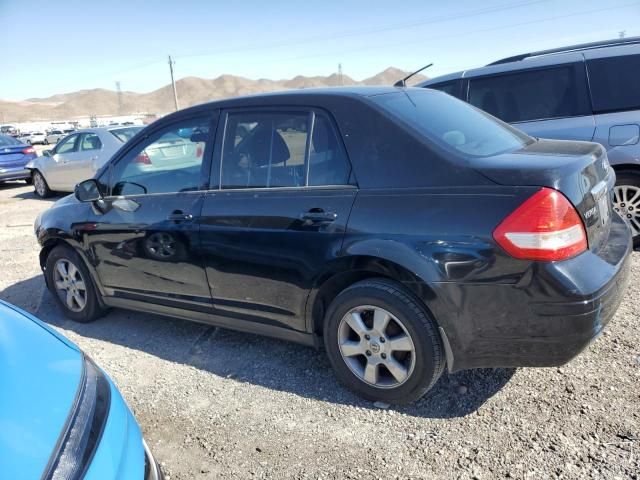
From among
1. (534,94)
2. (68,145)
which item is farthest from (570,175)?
(68,145)

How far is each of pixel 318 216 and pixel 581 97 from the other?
11.9ft

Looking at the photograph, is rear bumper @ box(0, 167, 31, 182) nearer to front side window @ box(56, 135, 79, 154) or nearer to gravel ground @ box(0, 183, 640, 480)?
front side window @ box(56, 135, 79, 154)

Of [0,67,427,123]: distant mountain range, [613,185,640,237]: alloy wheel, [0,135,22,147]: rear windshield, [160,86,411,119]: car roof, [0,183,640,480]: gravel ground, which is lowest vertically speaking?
[0,183,640,480]: gravel ground

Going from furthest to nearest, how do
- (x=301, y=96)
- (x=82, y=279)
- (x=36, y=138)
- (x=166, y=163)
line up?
(x=36, y=138) < (x=82, y=279) < (x=166, y=163) < (x=301, y=96)

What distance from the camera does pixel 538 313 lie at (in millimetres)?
2338

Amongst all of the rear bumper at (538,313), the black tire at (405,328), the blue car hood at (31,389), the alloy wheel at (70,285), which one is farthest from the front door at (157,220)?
the rear bumper at (538,313)

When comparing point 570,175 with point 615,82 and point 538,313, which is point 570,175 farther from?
point 615,82

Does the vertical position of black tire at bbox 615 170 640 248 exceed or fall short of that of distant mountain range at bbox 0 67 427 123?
it falls short

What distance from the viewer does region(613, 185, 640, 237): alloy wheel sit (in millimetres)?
4754

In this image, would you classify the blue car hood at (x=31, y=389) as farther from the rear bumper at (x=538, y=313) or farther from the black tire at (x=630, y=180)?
the black tire at (x=630, y=180)

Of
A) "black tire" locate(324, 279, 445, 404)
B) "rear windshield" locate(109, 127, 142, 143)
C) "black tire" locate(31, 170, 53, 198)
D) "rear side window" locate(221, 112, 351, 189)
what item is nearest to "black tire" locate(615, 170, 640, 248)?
Answer: "black tire" locate(324, 279, 445, 404)

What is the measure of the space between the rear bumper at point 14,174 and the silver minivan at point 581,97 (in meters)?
12.5

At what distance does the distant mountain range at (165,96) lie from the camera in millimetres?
122125

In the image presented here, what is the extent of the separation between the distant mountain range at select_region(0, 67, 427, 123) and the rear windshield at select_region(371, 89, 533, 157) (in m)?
120
